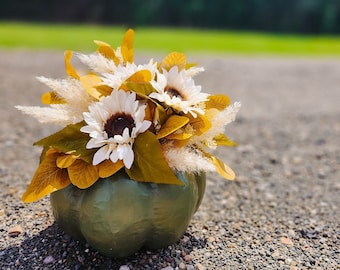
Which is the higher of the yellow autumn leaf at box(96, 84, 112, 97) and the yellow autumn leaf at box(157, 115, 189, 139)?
the yellow autumn leaf at box(96, 84, 112, 97)

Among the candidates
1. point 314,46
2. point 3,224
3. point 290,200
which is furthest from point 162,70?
point 314,46

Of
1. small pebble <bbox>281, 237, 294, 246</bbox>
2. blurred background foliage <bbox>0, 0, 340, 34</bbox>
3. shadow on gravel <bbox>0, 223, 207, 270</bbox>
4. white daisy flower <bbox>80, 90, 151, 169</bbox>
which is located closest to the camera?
white daisy flower <bbox>80, 90, 151, 169</bbox>

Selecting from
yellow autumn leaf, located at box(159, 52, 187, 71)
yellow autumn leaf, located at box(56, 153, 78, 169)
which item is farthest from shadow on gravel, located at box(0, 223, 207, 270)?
yellow autumn leaf, located at box(159, 52, 187, 71)

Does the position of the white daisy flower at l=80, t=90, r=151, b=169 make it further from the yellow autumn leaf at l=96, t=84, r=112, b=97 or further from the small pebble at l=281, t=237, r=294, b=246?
the small pebble at l=281, t=237, r=294, b=246

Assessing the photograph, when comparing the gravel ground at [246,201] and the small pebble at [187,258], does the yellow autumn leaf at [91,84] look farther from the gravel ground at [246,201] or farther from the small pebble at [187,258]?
the small pebble at [187,258]

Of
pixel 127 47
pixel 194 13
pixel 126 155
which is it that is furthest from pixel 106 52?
pixel 194 13

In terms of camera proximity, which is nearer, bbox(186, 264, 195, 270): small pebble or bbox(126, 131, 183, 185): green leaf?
bbox(126, 131, 183, 185): green leaf

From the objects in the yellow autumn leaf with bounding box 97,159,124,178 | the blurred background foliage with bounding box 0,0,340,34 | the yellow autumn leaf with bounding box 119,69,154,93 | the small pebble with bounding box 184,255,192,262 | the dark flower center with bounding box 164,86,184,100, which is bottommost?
the blurred background foliage with bounding box 0,0,340,34

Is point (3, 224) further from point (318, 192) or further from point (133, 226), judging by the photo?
point (318, 192)
